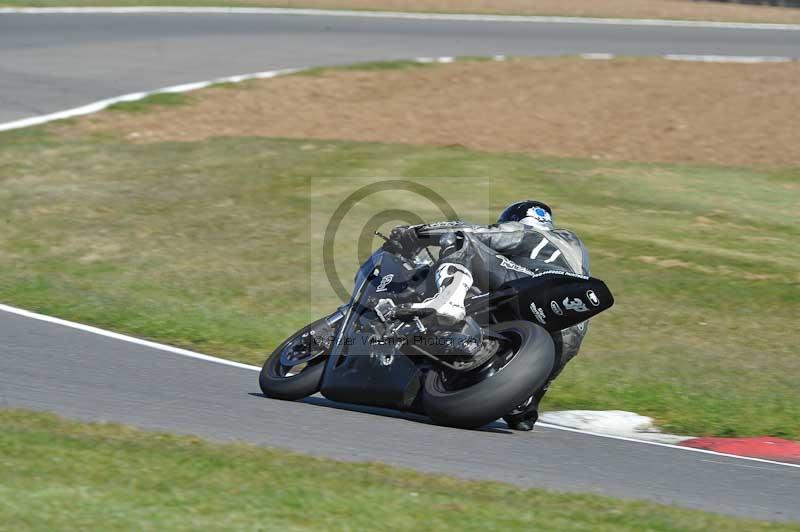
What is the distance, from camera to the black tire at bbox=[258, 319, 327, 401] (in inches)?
319

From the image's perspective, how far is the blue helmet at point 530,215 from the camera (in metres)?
7.84

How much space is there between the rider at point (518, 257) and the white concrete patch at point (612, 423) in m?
0.64

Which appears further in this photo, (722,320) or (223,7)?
(223,7)

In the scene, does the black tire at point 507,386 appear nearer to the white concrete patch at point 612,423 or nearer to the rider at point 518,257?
the rider at point 518,257

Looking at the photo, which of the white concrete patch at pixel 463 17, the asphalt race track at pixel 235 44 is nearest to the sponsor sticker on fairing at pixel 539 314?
Answer: the asphalt race track at pixel 235 44

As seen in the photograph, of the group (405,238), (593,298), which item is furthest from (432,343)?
(593,298)

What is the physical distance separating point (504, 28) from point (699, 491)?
877 inches

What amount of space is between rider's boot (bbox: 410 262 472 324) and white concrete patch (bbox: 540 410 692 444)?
61.6 inches

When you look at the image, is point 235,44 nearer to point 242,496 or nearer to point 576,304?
point 576,304

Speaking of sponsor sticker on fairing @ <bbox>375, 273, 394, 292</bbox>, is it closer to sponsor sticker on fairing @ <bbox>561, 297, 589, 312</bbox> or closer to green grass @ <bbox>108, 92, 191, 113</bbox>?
sponsor sticker on fairing @ <bbox>561, 297, 589, 312</bbox>

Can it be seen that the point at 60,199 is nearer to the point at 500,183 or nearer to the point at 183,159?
the point at 183,159

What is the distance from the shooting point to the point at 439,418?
749 centimetres

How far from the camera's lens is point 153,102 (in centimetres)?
1942

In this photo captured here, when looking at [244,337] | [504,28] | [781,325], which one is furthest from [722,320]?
[504,28]
